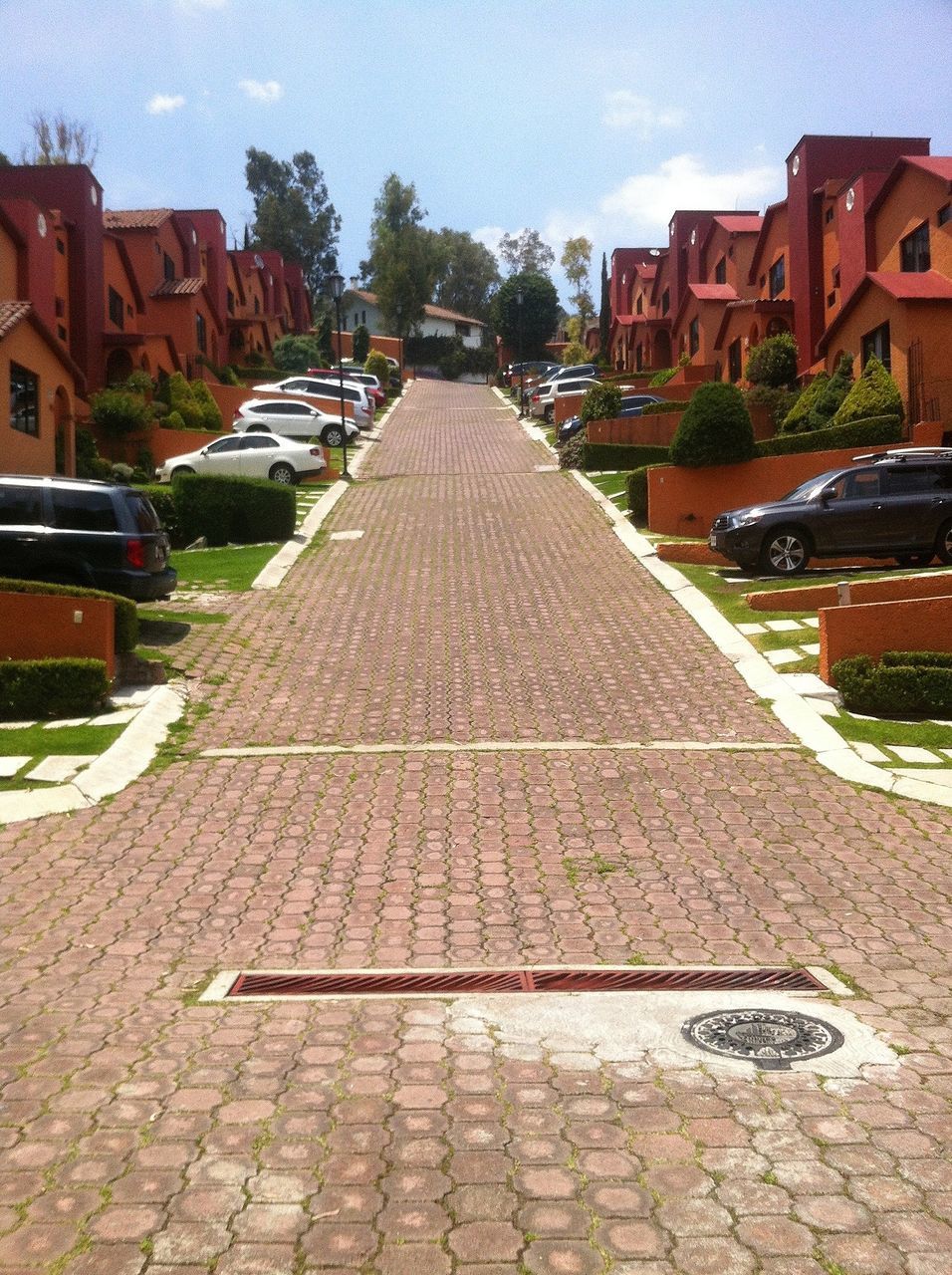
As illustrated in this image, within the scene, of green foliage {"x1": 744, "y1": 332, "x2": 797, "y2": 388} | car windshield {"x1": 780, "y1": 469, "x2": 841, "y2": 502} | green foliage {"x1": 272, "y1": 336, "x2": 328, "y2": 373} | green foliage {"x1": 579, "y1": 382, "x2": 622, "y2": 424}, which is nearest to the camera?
car windshield {"x1": 780, "y1": 469, "x2": 841, "y2": 502}

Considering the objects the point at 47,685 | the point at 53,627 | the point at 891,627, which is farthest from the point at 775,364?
the point at 47,685

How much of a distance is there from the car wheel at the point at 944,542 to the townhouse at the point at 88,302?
1468cm

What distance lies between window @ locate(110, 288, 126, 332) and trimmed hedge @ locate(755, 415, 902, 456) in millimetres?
23193

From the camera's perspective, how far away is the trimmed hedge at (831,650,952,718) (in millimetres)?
12602

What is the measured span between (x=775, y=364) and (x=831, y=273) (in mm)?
3533

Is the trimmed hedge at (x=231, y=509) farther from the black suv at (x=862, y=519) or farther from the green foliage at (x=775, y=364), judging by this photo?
the green foliage at (x=775, y=364)

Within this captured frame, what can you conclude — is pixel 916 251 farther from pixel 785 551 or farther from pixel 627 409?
pixel 785 551

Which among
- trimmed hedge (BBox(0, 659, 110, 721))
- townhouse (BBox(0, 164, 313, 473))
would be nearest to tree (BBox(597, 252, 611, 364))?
townhouse (BBox(0, 164, 313, 473))

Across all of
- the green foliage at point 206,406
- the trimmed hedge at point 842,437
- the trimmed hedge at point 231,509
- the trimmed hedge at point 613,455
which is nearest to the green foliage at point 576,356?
the green foliage at point 206,406

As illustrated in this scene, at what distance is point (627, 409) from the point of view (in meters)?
38.3

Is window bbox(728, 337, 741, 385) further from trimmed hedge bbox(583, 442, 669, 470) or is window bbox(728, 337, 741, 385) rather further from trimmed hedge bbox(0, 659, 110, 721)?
trimmed hedge bbox(0, 659, 110, 721)

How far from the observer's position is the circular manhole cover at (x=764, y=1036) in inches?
232

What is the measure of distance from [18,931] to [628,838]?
162 inches

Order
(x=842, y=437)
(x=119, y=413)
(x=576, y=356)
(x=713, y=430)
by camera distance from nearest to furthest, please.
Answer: (x=713, y=430)
(x=842, y=437)
(x=119, y=413)
(x=576, y=356)
